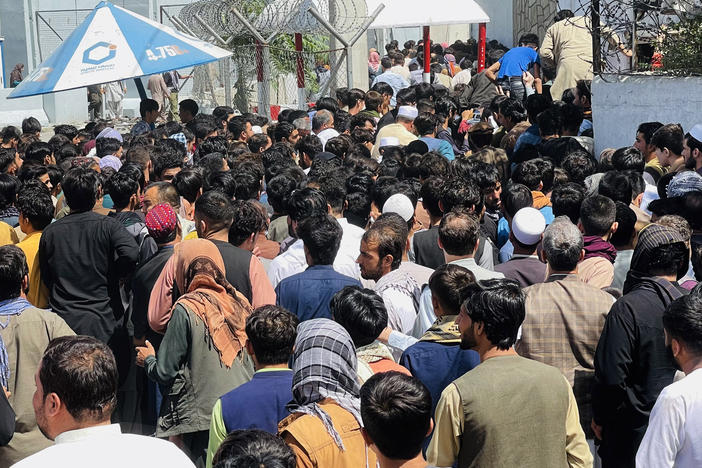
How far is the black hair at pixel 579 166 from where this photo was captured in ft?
24.6

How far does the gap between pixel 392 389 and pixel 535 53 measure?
10.1 metres

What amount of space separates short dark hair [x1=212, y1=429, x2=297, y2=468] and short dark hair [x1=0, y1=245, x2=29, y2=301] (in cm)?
228

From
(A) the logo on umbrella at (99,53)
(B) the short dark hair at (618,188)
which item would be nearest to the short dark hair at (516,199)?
(B) the short dark hair at (618,188)

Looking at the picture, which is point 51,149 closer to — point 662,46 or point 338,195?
point 338,195

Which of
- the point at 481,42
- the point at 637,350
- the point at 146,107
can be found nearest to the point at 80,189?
the point at 637,350

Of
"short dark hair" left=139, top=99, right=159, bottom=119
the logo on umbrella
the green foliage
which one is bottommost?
"short dark hair" left=139, top=99, right=159, bottom=119

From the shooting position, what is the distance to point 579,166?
7523 millimetres

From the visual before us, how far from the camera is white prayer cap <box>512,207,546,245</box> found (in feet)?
18.4

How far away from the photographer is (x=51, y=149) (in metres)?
9.98

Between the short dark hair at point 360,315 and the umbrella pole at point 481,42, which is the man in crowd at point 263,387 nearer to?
the short dark hair at point 360,315

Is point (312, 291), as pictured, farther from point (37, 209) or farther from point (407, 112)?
point (407, 112)

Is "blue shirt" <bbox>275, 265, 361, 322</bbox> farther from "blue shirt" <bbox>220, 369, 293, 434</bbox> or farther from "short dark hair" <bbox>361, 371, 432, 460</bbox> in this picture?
"short dark hair" <bbox>361, 371, 432, 460</bbox>

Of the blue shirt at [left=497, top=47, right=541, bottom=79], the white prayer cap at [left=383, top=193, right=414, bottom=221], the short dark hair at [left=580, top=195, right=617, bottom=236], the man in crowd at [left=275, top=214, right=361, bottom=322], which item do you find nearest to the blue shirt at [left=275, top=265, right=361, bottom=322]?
the man in crowd at [left=275, top=214, right=361, bottom=322]

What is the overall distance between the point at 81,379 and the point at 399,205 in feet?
10.9
